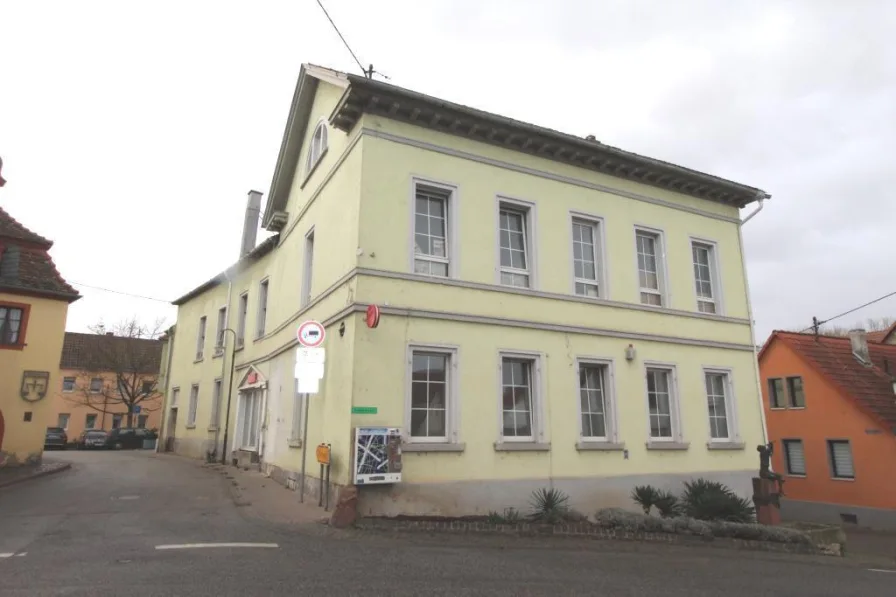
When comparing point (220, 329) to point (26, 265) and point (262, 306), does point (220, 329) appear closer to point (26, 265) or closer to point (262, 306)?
point (262, 306)

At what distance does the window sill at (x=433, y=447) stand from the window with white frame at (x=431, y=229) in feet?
10.1

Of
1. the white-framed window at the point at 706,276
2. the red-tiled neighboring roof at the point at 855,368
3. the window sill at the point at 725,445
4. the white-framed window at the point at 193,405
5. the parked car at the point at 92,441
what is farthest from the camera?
the parked car at the point at 92,441

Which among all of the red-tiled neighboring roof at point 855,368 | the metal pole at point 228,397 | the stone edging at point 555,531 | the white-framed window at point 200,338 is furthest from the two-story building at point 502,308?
the white-framed window at point 200,338

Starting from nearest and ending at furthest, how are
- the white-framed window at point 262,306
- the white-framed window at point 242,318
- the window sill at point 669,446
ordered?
the window sill at point 669,446
the white-framed window at point 262,306
the white-framed window at point 242,318

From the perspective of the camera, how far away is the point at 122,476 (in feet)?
49.4

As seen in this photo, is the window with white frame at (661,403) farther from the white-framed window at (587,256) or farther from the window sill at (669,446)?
the white-framed window at (587,256)

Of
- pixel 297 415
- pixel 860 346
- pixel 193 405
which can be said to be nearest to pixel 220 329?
pixel 193 405

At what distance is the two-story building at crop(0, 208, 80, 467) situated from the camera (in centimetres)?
1714

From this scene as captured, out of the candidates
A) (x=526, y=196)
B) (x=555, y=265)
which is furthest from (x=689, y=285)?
(x=526, y=196)

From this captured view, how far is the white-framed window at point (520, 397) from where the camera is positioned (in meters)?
10.9

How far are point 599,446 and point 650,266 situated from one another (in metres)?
4.71

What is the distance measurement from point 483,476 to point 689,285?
726 centimetres

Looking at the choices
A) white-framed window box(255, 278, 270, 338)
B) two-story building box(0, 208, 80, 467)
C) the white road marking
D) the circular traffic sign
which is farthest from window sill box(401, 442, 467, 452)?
two-story building box(0, 208, 80, 467)

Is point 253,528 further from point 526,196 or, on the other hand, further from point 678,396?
point 678,396
